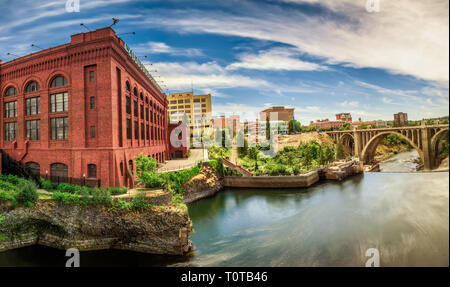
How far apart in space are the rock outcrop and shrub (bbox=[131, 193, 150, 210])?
10726 mm

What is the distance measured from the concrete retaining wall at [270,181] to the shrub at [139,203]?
20702mm

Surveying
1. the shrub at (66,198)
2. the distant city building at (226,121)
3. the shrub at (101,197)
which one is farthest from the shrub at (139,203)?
the distant city building at (226,121)

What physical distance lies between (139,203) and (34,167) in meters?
13.7

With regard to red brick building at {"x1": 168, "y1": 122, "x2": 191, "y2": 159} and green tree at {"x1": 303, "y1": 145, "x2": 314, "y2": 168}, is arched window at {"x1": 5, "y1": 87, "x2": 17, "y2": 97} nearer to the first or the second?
red brick building at {"x1": 168, "y1": 122, "x2": 191, "y2": 159}

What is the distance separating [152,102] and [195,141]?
112 ft

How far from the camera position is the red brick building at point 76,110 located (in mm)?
16562

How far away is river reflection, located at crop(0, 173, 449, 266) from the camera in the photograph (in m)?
12.3

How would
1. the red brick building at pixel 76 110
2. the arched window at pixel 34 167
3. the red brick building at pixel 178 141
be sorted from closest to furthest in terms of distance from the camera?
the red brick building at pixel 76 110
the arched window at pixel 34 167
the red brick building at pixel 178 141

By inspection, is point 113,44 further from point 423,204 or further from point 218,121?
point 218,121

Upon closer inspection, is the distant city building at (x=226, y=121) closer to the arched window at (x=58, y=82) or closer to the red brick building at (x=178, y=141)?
the red brick building at (x=178, y=141)

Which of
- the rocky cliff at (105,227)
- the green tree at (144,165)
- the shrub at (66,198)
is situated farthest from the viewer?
the green tree at (144,165)

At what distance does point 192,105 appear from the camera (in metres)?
75.2

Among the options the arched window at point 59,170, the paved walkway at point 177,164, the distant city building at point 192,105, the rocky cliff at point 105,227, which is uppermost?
the distant city building at point 192,105
